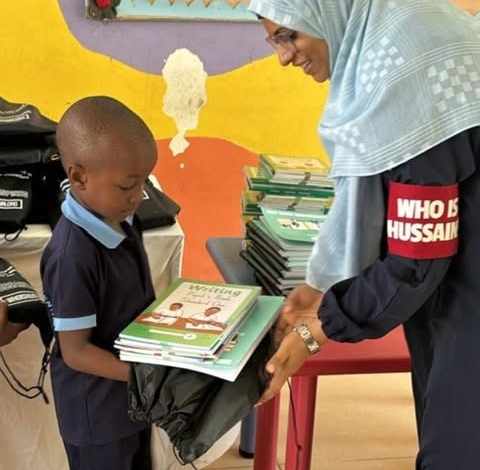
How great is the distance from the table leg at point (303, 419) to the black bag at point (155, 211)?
46cm

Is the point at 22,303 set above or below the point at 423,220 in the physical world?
below

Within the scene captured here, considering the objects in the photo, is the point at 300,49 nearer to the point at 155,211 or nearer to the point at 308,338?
the point at 308,338

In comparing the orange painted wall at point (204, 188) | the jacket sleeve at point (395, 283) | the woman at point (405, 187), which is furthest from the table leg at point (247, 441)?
the jacket sleeve at point (395, 283)

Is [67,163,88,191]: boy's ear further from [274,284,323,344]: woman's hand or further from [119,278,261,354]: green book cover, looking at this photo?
[274,284,323,344]: woman's hand

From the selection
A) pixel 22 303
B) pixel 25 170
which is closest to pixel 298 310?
pixel 22 303

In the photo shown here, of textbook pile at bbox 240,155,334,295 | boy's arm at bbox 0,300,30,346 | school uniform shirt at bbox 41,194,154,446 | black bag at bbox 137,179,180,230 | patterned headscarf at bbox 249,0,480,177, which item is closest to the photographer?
patterned headscarf at bbox 249,0,480,177

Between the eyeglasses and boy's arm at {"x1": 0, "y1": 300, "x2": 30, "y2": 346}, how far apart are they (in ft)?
2.30

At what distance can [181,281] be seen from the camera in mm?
1454

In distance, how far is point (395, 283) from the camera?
1.10 m

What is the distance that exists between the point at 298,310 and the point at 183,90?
1238 millimetres

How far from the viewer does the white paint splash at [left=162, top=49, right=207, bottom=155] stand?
8.01 ft

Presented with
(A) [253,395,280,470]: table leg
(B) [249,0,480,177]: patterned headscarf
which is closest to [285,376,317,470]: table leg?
(A) [253,395,280,470]: table leg

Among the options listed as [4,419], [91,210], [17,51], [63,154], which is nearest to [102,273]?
[91,210]

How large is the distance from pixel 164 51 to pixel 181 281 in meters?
1.16
